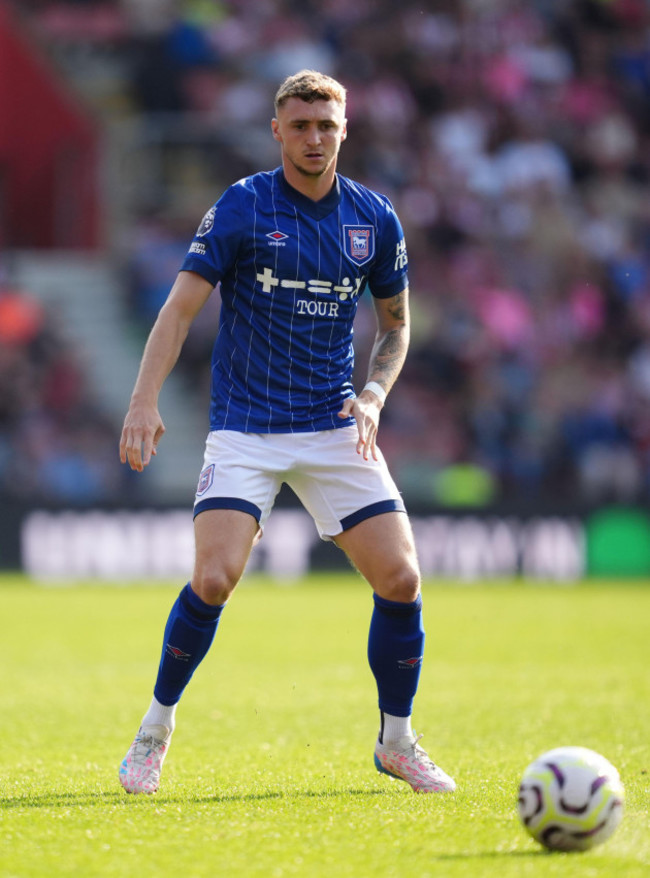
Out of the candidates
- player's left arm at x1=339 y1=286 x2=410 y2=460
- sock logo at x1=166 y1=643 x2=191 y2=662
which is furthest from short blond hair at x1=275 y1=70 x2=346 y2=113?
sock logo at x1=166 y1=643 x2=191 y2=662

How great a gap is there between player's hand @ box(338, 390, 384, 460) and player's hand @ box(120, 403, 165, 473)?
68 centimetres

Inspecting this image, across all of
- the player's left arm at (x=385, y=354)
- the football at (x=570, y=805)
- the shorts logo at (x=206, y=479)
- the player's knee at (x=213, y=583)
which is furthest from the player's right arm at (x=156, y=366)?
the football at (x=570, y=805)

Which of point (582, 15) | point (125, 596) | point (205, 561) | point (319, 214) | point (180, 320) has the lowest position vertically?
point (125, 596)

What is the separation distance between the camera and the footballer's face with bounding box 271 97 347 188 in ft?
15.6

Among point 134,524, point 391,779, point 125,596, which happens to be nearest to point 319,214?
point 391,779

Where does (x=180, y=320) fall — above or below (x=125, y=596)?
above

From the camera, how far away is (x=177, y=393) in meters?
17.3

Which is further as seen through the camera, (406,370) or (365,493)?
(406,370)

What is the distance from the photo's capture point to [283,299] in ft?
16.1

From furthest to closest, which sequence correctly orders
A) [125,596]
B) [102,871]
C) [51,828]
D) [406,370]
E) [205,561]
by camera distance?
[406,370], [125,596], [205,561], [51,828], [102,871]

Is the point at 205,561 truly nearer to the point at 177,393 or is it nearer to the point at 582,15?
the point at 177,393

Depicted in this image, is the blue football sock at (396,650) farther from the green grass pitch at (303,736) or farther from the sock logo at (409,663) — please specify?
the green grass pitch at (303,736)

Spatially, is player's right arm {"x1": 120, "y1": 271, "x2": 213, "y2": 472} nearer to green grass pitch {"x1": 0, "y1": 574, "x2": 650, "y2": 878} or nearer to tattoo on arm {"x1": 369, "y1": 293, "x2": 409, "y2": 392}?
tattoo on arm {"x1": 369, "y1": 293, "x2": 409, "y2": 392}

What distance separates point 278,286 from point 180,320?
0.38 m
